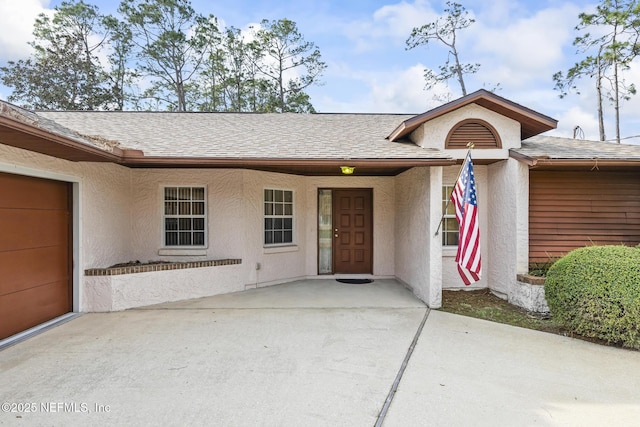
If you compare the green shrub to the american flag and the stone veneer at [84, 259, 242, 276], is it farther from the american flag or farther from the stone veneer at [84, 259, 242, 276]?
the stone veneer at [84, 259, 242, 276]

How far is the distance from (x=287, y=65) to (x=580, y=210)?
20.7 meters

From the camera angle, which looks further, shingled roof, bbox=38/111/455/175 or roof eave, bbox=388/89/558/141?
roof eave, bbox=388/89/558/141

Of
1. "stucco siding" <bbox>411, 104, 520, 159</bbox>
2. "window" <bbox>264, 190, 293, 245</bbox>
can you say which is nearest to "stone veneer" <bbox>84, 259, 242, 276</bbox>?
"window" <bbox>264, 190, 293, 245</bbox>

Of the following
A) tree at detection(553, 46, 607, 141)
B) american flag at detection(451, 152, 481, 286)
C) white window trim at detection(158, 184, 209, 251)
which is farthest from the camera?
tree at detection(553, 46, 607, 141)

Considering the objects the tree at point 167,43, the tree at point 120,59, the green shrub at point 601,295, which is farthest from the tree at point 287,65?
the green shrub at point 601,295

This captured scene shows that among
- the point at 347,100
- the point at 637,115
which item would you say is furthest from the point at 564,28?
the point at 347,100

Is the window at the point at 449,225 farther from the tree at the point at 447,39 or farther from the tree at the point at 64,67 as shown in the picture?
the tree at the point at 64,67

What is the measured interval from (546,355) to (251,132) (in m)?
7.18

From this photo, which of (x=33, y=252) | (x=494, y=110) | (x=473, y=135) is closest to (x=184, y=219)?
(x=33, y=252)

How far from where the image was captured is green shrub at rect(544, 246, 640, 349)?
15.0ft

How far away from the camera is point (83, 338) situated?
4.89 m

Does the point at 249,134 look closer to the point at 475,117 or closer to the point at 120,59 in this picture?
the point at 475,117

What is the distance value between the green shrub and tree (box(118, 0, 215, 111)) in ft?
77.2

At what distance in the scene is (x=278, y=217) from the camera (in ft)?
28.2
